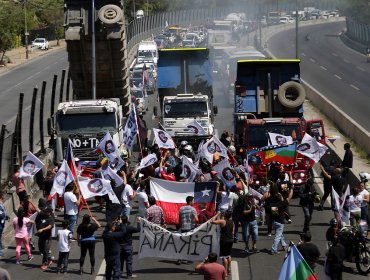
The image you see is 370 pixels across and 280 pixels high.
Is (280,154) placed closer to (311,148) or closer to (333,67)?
(311,148)

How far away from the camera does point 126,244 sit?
1941cm

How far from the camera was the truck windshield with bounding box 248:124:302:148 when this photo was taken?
3038 cm

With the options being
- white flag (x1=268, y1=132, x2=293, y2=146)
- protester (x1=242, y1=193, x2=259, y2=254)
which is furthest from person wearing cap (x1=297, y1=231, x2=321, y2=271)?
white flag (x1=268, y1=132, x2=293, y2=146)

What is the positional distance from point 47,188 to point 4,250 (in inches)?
145

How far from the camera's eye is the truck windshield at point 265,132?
30.4 metres

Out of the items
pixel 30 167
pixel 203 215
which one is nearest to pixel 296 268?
pixel 203 215

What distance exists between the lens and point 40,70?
7806cm

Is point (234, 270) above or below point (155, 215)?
below

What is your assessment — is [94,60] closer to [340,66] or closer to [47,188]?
[47,188]

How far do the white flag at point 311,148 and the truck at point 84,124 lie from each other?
768cm

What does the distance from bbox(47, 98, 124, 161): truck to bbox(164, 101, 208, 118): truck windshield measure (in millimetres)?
4604

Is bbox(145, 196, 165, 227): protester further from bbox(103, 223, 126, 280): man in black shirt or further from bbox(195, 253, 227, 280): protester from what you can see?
bbox(195, 253, 227, 280): protester

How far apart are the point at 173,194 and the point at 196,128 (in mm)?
11571

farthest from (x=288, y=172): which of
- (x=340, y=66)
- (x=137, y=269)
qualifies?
(x=340, y=66)
